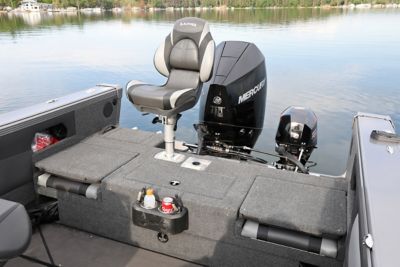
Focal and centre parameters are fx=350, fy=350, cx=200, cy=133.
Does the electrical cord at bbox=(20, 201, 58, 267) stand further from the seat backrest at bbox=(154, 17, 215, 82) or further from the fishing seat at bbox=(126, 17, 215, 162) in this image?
the seat backrest at bbox=(154, 17, 215, 82)

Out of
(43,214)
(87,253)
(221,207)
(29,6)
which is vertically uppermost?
(29,6)

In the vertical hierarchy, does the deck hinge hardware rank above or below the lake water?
above

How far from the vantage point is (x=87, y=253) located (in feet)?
6.46

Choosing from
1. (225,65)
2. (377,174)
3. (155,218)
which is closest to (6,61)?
(225,65)

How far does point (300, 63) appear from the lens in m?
10.5

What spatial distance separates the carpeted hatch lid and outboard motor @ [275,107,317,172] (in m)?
1.14

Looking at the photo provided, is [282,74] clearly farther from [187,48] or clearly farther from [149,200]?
[149,200]

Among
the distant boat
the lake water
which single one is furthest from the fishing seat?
Answer: the distant boat

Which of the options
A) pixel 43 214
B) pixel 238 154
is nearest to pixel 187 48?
pixel 238 154

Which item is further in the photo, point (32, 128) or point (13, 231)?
point (32, 128)

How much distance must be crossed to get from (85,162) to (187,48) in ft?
3.47

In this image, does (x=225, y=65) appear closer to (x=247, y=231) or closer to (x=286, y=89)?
(x=247, y=231)

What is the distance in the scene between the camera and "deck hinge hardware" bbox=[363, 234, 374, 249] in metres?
0.90

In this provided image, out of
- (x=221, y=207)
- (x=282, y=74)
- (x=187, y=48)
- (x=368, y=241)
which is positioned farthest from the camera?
(x=282, y=74)
